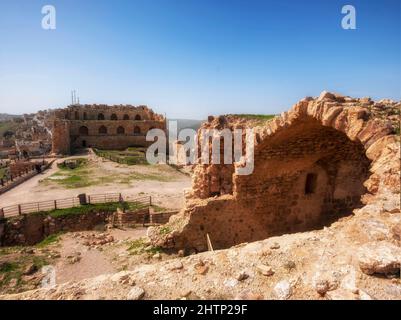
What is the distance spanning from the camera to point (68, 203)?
15.6 m

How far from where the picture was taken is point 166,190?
63.4 feet

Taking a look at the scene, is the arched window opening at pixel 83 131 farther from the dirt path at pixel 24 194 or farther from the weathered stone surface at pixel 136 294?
the weathered stone surface at pixel 136 294

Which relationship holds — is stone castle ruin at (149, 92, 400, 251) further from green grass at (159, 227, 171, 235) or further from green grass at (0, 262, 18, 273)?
green grass at (0, 262, 18, 273)

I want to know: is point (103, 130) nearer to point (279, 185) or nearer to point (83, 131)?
point (83, 131)

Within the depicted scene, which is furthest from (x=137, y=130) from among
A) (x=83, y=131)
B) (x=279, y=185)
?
(x=279, y=185)


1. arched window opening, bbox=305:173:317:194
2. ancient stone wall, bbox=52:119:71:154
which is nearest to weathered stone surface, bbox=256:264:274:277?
arched window opening, bbox=305:173:317:194

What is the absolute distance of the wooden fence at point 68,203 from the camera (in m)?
14.3

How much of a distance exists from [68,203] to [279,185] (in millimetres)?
11287

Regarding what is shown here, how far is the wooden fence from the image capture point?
46.9 ft

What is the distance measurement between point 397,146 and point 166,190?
1548cm

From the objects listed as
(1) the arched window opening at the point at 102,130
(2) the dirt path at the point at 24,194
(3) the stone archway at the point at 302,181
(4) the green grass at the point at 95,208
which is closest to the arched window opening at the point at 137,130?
(1) the arched window opening at the point at 102,130

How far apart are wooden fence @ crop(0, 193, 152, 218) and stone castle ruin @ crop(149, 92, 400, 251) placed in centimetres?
704

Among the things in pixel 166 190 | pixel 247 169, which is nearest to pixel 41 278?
pixel 247 169

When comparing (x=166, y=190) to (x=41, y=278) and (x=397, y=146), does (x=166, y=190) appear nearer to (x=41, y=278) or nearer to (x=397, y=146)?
(x=41, y=278)
